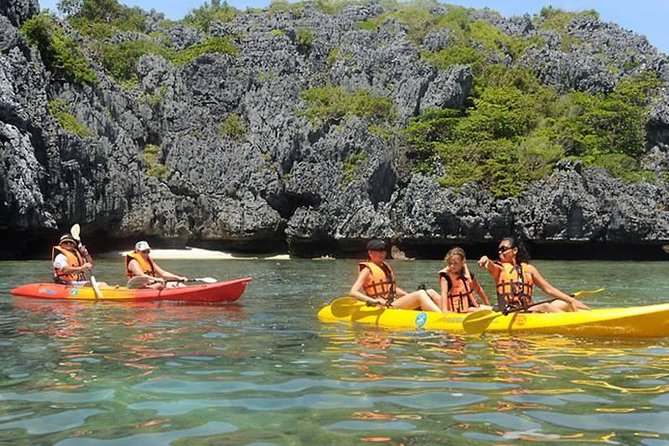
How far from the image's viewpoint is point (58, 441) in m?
3.77

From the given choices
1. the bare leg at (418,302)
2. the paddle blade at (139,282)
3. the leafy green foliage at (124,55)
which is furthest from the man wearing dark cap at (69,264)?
the leafy green foliage at (124,55)

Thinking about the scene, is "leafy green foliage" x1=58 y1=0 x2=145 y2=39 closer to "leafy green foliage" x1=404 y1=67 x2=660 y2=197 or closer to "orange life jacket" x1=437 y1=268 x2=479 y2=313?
"leafy green foliage" x1=404 y1=67 x2=660 y2=197

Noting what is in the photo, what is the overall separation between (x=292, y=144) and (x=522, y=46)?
2779cm

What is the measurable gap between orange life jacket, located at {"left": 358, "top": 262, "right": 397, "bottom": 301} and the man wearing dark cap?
6269mm

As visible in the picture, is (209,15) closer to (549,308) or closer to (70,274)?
(70,274)

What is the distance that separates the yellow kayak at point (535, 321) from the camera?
766 cm

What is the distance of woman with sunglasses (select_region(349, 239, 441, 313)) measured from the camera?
9.38 m

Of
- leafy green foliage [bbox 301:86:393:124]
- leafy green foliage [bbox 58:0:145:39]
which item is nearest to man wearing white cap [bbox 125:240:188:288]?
leafy green foliage [bbox 301:86:393:124]

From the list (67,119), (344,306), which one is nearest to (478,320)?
(344,306)

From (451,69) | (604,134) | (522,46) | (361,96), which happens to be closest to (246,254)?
(361,96)

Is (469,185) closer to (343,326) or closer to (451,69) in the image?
(451,69)

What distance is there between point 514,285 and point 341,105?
3425 cm

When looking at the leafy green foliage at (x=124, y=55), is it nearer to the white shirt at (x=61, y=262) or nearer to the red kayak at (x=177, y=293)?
the white shirt at (x=61, y=262)

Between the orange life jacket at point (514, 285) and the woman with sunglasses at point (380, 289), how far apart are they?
3.33 ft
